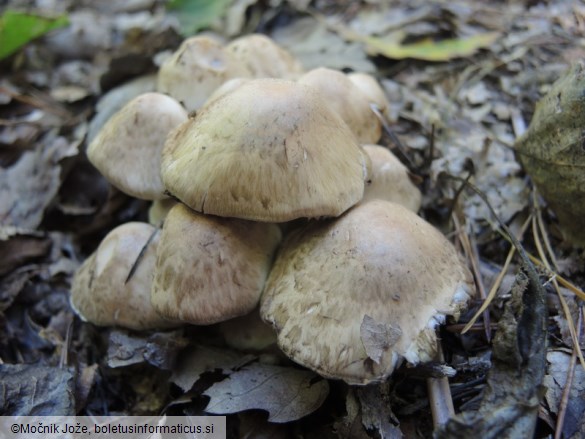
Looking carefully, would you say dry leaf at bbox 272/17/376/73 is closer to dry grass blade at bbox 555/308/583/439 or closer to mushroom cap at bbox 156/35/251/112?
mushroom cap at bbox 156/35/251/112

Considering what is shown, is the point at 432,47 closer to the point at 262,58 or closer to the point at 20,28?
the point at 262,58

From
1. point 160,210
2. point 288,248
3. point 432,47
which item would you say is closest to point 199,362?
point 288,248

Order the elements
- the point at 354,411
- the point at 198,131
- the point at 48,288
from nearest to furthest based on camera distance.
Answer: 1. the point at 354,411
2. the point at 198,131
3. the point at 48,288

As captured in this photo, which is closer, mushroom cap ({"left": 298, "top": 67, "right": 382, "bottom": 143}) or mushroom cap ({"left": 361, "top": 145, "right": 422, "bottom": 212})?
mushroom cap ({"left": 361, "top": 145, "right": 422, "bottom": 212})

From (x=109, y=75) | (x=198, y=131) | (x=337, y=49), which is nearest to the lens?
(x=198, y=131)

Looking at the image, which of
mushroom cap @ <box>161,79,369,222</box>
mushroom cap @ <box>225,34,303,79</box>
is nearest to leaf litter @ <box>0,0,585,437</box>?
mushroom cap @ <box>161,79,369,222</box>

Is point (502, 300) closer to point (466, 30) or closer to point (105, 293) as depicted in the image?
point (105, 293)

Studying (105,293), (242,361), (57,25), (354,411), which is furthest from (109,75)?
(354,411)
